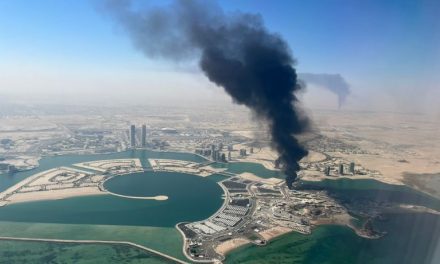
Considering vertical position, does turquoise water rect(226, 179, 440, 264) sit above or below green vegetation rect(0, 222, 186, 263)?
above

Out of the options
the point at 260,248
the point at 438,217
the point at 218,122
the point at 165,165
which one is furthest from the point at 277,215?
the point at 218,122

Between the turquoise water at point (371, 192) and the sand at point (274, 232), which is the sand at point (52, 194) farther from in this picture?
the turquoise water at point (371, 192)

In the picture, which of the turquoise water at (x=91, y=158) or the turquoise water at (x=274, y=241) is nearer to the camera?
the turquoise water at (x=274, y=241)

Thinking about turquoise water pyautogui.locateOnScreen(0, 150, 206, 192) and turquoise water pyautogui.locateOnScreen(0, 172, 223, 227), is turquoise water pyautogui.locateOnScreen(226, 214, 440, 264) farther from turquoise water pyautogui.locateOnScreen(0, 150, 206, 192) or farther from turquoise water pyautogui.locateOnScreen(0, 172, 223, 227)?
turquoise water pyautogui.locateOnScreen(0, 150, 206, 192)

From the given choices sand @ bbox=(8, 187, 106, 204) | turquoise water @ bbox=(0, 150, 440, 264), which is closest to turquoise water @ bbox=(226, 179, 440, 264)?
turquoise water @ bbox=(0, 150, 440, 264)

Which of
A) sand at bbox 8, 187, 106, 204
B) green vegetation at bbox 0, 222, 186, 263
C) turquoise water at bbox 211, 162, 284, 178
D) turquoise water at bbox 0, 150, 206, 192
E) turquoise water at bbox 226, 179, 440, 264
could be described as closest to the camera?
turquoise water at bbox 226, 179, 440, 264

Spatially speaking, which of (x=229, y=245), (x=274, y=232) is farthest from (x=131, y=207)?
(x=274, y=232)

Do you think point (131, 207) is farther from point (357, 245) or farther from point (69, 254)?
point (357, 245)

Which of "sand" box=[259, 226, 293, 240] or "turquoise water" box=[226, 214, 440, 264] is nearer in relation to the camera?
"turquoise water" box=[226, 214, 440, 264]

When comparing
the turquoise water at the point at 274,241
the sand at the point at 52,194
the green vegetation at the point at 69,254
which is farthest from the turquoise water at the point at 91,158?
the green vegetation at the point at 69,254
